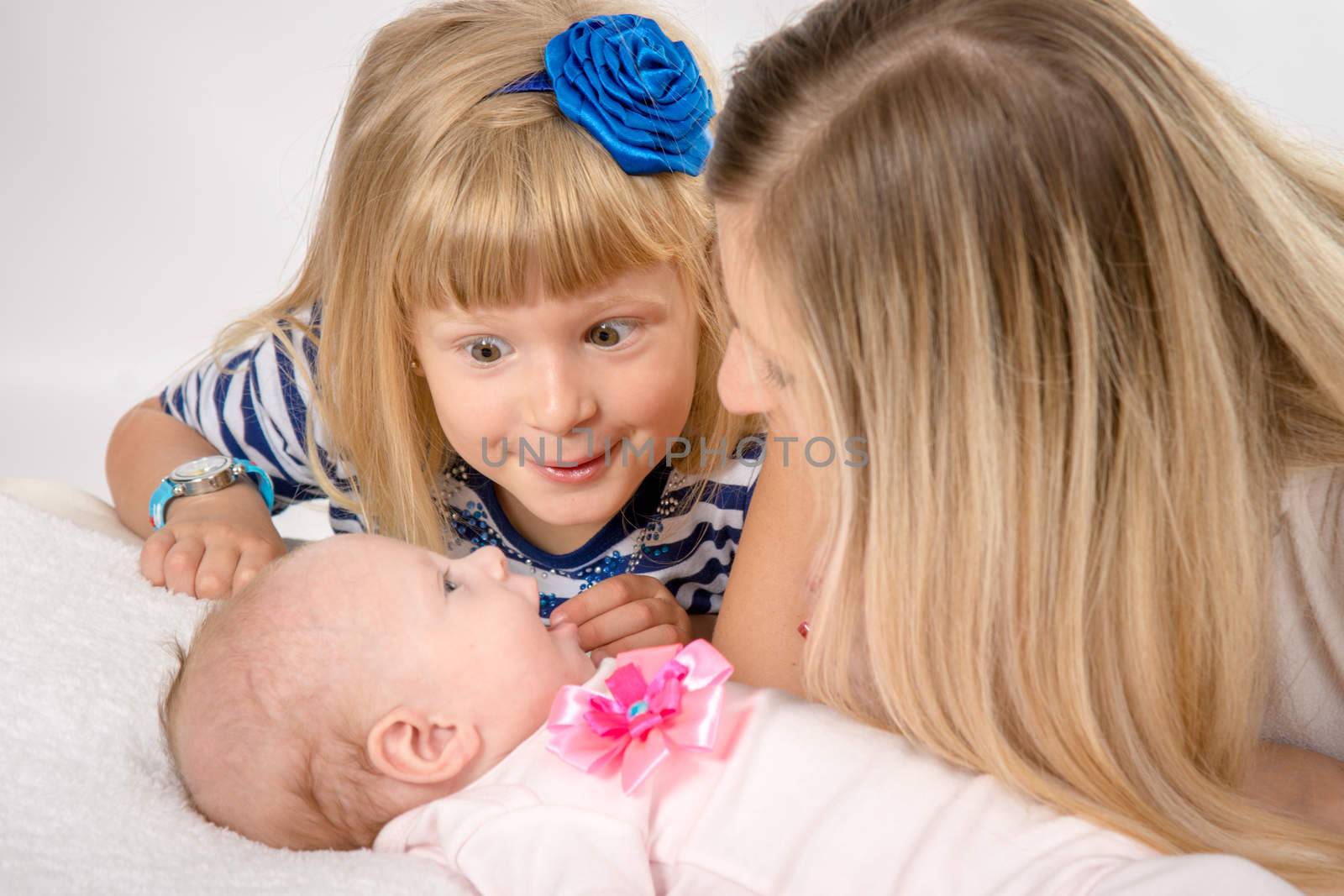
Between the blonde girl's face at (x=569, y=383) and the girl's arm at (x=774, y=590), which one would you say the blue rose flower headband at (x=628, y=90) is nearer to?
the blonde girl's face at (x=569, y=383)

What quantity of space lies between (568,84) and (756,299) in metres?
0.51

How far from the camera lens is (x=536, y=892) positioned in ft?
3.46

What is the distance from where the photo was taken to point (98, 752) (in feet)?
3.99

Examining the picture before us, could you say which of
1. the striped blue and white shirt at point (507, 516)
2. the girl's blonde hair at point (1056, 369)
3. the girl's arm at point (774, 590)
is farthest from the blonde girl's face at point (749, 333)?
the striped blue and white shirt at point (507, 516)

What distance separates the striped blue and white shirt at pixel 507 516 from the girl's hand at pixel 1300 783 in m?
0.79

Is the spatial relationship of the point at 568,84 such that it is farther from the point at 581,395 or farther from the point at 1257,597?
the point at 1257,597

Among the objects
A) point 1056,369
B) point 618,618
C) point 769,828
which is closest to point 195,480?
point 618,618

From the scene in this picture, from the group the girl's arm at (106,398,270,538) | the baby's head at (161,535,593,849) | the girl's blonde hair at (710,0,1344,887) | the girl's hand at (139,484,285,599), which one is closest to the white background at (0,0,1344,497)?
the girl's arm at (106,398,270,538)

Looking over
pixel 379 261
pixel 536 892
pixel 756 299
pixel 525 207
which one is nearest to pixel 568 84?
pixel 525 207

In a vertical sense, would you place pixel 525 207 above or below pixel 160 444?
above

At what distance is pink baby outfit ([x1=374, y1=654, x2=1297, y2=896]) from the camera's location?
1.03m

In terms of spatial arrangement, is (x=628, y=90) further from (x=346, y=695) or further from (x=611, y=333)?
(x=346, y=695)

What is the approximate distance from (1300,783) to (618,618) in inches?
28.6

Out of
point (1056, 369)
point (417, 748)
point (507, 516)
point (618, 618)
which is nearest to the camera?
point (1056, 369)
